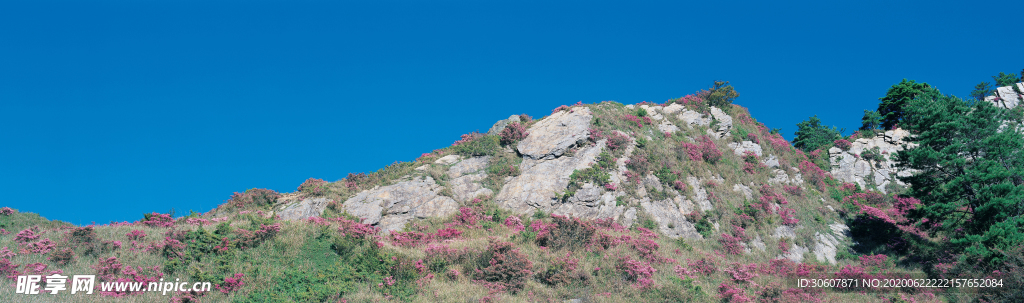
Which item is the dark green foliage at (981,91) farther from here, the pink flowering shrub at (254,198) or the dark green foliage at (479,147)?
the pink flowering shrub at (254,198)

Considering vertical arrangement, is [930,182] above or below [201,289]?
above

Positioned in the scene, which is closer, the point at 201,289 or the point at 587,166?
the point at 201,289

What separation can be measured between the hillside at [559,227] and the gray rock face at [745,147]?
22cm

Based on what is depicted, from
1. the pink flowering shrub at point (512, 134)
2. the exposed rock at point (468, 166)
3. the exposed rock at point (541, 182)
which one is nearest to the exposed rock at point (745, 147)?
the exposed rock at point (541, 182)

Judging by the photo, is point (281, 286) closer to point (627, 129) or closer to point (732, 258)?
point (732, 258)

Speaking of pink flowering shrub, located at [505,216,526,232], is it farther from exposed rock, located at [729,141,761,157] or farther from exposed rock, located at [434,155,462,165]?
exposed rock, located at [729,141,761,157]

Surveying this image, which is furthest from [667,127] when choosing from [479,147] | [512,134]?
[479,147]

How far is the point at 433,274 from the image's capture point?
15781mm

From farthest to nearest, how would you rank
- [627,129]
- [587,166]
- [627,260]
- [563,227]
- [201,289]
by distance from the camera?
[627,129] → [587,166] → [563,227] → [627,260] → [201,289]

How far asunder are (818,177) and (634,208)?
61.8 ft

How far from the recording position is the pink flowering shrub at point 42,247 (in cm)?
1435

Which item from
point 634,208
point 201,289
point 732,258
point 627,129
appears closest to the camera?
point 201,289

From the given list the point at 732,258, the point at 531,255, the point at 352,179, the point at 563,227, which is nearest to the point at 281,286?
the point at 531,255

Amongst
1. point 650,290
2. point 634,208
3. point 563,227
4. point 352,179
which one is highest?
point 352,179
